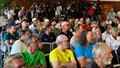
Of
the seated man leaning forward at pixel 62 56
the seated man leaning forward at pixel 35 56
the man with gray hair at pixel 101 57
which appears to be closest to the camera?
the man with gray hair at pixel 101 57

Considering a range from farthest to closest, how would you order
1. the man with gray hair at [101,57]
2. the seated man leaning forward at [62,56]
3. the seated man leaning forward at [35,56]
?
1. the seated man leaning forward at [62,56]
2. the seated man leaning forward at [35,56]
3. the man with gray hair at [101,57]

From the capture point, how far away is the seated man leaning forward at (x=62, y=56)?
17.6 ft

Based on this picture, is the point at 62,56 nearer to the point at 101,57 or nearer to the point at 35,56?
the point at 35,56

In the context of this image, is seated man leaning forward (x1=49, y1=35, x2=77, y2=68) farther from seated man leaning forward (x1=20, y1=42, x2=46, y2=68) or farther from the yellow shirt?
seated man leaning forward (x1=20, y1=42, x2=46, y2=68)

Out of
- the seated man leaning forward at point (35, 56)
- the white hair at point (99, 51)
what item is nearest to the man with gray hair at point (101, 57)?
the white hair at point (99, 51)

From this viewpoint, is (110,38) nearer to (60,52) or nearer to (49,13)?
(60,52)

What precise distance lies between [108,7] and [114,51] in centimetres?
1125

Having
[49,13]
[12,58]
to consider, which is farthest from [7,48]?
[49,13]

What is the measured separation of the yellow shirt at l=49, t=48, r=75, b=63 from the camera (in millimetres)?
5363

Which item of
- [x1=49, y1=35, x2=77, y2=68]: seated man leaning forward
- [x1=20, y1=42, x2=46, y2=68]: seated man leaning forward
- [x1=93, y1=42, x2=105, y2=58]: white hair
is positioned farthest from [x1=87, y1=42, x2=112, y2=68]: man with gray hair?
[x1=49, y1=35, x2=77, y2=68]: seated man leaning forward

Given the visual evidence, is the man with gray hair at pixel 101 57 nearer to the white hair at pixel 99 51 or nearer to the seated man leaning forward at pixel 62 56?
the white hair at pixel 99 51

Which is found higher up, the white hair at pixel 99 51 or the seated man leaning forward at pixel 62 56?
the white hair at pixel 99 51

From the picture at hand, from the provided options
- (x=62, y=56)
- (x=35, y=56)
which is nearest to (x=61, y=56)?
(x=62, y=56)

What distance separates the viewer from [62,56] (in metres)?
5.52
